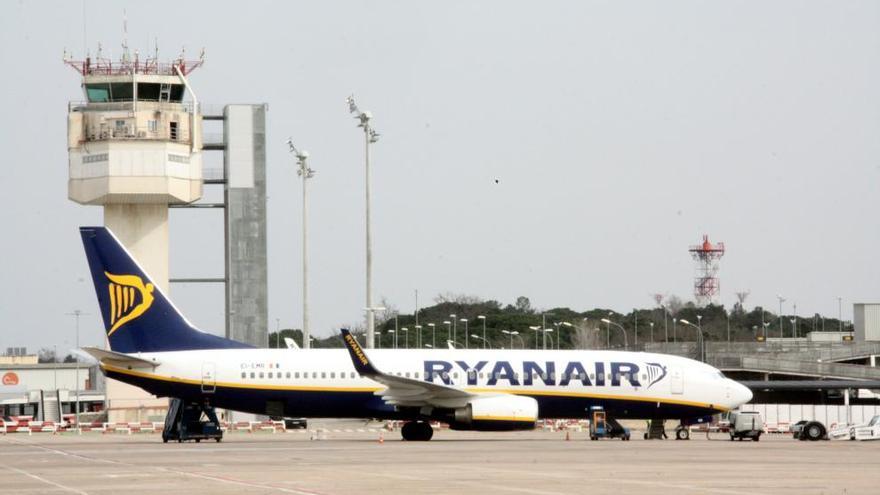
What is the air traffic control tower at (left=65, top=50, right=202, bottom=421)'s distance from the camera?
83250 millimetres

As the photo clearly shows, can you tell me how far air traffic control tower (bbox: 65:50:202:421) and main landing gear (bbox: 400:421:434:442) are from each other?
35800mm

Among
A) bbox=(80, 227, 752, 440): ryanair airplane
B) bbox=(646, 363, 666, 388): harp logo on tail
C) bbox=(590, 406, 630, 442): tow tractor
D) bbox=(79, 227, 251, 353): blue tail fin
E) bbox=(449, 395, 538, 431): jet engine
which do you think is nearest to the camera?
bbox=(449, 395, 538, 431): jet engine

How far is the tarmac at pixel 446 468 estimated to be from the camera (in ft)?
83.6

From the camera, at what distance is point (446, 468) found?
31.3 metres

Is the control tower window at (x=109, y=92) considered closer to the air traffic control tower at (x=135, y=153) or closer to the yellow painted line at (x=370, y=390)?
the air traffic control tower at (x=135, y=153)

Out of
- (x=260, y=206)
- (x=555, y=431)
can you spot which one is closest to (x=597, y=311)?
(x=260, y=206)

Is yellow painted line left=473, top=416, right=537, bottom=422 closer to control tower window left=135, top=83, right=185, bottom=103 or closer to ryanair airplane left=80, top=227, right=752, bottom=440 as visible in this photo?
ryanair airplane left=80, top=227, right=752, bottom=440

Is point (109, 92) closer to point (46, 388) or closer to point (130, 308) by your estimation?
point (130, 308)

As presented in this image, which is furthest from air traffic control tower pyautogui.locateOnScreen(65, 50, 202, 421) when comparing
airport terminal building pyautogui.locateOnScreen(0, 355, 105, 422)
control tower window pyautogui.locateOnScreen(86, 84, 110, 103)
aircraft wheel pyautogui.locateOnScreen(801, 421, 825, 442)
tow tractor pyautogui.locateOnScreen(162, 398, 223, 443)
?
aircraft wheel pyautogui.locateOnScreen(801, 421, 825, 442)

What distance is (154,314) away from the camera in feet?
155

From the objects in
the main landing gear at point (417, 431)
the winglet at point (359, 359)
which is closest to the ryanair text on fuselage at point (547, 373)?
the main landing gear at point (417, 431)

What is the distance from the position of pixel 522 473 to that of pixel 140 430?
129ft

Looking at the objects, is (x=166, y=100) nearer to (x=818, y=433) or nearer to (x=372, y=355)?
(x=372, y=355)

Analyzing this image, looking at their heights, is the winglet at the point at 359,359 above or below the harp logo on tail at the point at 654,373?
above
